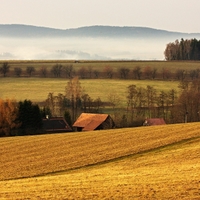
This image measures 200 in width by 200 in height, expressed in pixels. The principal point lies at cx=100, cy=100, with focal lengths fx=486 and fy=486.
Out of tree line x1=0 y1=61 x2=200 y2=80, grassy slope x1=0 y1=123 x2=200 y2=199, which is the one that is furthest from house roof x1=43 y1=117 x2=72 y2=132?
tree line x1=0 y1=61 x2=200 y2=80

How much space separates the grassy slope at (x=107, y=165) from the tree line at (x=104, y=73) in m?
97.9

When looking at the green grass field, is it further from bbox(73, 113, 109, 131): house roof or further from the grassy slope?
the grassy slope

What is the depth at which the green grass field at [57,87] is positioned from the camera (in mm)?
117012

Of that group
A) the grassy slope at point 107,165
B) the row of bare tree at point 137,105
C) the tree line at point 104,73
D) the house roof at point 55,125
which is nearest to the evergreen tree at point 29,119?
the house roof at point 55,125

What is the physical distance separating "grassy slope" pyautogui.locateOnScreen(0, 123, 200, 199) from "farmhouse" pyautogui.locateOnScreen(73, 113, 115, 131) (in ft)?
74.1

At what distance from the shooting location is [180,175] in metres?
25.9

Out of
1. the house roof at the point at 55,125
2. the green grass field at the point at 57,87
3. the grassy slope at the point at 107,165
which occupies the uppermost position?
the green grass field at the point at 57,87

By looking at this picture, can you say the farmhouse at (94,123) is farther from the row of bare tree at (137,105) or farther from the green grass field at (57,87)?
the green grass field at (57,87)

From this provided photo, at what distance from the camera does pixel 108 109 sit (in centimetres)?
9975

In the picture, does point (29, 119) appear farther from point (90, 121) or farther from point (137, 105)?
point (137, 105)

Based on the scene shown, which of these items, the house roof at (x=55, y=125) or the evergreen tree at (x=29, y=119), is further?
the house roof at (x=55, y=125)

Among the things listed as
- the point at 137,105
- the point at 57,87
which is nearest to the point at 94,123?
the point at 137,105

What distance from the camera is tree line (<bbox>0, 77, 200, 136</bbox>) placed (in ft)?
249

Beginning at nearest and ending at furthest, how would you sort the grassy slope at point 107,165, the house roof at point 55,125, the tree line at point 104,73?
the grassy slope at point 107,165 → the house roof at point 55,125 → the tree line at point 104,73
